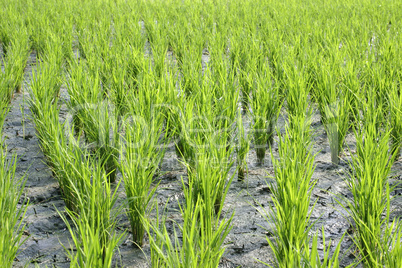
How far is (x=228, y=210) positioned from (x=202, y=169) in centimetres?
27

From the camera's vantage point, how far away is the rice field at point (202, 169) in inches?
58.8

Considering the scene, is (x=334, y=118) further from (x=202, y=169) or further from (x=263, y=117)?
(x=202, y=169)

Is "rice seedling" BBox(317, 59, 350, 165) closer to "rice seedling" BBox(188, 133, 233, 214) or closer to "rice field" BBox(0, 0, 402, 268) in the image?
"rice field" BBox(0, 0, 402, 268)

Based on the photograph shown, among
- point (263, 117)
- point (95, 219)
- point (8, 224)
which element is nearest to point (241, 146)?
point (263, 117)

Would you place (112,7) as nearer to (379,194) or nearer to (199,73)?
(199,73)

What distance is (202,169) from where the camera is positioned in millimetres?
1664

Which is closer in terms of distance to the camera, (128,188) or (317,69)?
(128,188)

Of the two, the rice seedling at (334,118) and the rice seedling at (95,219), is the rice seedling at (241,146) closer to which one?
the rice seedling at (334,118)

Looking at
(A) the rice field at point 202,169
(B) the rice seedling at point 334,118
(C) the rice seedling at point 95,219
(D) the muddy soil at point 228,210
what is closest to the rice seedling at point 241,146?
(A) the rice field at point 202,169

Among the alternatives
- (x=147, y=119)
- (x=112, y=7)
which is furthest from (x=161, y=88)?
(x=112, y=7)

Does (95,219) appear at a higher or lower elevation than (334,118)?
lower

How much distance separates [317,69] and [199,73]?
83 centimetres

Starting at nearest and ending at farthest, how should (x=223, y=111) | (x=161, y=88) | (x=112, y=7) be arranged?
(x=223, y=111), (x=161, y=88), (x=112, y=7)

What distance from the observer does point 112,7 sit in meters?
5.78
